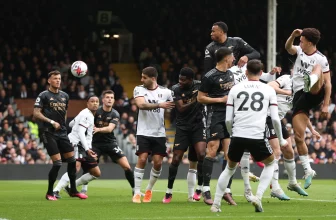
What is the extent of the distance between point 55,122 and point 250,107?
4959mm

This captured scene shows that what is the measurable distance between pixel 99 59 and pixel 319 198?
65.6ft

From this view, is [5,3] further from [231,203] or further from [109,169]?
[231,203]

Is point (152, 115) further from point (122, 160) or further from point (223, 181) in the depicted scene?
point (223, 181)

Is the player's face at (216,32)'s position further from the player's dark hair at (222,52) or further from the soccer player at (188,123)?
the player's dark hair at (222,52)

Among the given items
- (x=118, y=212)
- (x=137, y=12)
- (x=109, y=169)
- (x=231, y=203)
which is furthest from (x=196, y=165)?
(x=137, y=12)

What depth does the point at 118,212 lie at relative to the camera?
11.8 m

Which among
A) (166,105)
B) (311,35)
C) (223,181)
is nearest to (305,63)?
(311,35)

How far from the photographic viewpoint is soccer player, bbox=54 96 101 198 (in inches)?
616

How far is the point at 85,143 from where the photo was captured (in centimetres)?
1547

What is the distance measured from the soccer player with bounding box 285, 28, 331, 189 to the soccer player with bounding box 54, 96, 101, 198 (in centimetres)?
411

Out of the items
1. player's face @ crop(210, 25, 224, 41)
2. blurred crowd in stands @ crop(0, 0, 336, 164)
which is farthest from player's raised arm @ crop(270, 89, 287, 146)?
blurred crowd in stands @ crop(0, 0, 336, 164)

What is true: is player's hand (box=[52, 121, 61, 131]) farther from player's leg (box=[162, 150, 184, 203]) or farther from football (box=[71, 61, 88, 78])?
football (box=[71, 61, 88, 78])

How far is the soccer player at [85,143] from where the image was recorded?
51.3 ft

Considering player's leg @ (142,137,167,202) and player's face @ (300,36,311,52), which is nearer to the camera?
player's face @ (300,36,311,52)
